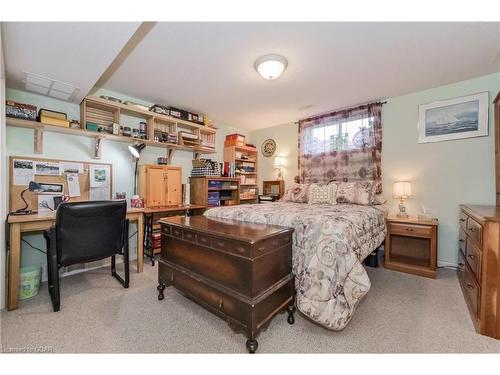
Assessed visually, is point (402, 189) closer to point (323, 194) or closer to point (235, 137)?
point (323, 194)

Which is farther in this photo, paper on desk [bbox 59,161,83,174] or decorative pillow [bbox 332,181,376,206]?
decorative pillow [bbox 332,181,376,206]

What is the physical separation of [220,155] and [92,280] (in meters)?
2.84

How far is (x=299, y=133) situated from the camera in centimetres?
414

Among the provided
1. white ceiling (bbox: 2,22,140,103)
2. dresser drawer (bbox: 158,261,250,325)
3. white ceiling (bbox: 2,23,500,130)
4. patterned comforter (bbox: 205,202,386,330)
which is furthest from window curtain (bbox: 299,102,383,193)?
white ceiling (bbox: 2,22,140,103)

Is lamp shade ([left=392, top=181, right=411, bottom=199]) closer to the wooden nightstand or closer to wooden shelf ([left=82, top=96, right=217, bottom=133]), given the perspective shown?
the wooden nightstand

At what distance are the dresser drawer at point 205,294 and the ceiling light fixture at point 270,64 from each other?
1997mm

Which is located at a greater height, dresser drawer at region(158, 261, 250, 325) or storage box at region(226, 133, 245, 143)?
storage box at region(226, 133, 245, 143)

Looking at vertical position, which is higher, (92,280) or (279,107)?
(279,107)

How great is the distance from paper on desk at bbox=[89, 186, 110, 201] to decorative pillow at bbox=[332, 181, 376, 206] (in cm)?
314

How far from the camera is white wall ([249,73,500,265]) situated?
2596mm

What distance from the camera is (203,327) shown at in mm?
1604
